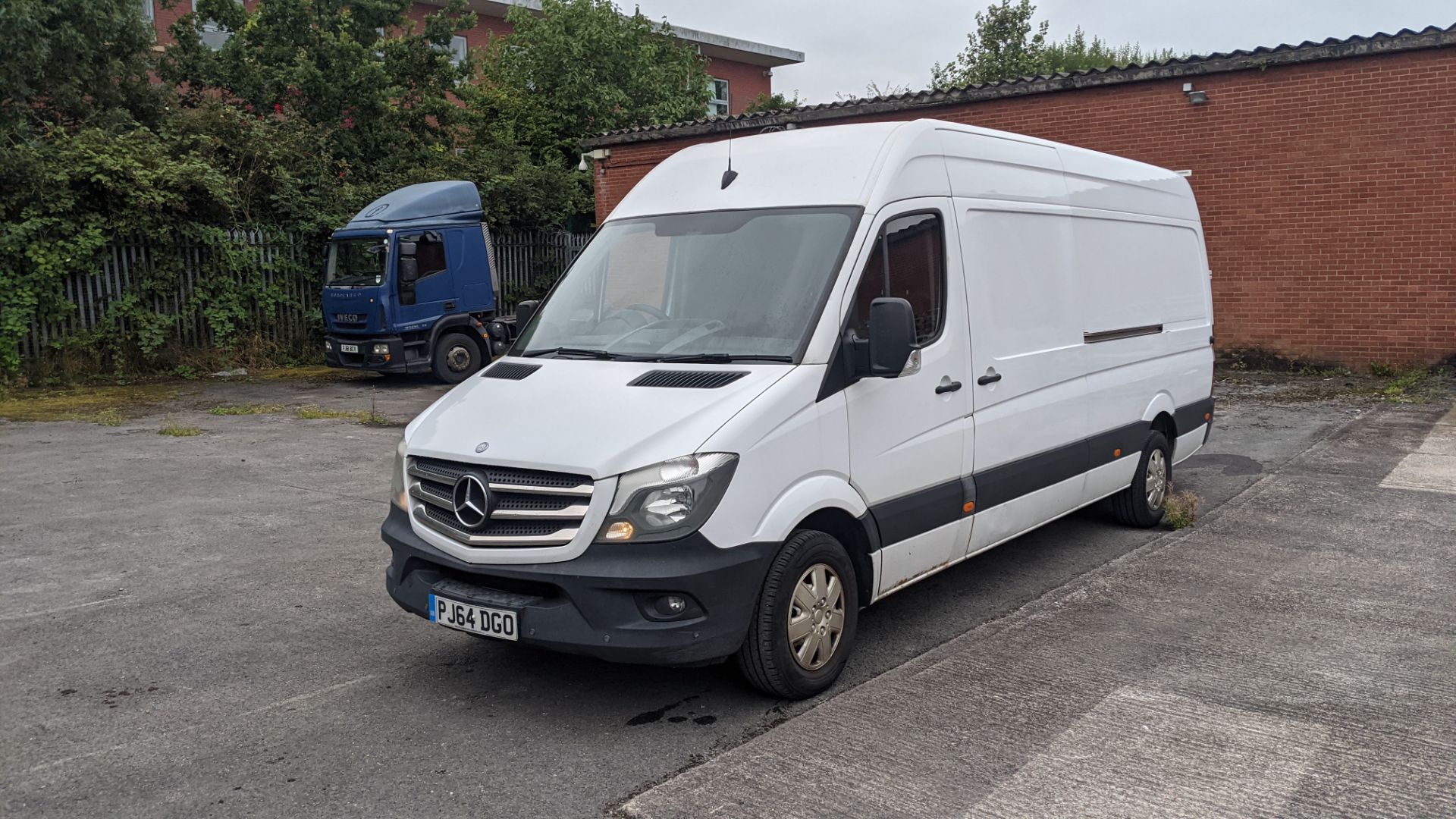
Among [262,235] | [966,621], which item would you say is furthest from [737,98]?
[966,621]

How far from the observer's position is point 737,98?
39.7 meters

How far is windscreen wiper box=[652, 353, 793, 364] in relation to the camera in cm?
444

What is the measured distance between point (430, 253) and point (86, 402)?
514cm

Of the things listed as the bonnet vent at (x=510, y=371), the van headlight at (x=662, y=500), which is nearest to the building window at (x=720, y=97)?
the bonnet vent at (x=510, y=371)

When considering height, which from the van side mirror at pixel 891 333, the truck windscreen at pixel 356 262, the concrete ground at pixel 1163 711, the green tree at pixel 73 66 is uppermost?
the green tree at pixel 73 66

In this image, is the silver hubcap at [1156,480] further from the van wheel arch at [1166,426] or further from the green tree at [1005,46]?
the green tree at [1005,46]

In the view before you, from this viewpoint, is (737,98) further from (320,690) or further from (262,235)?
(320,690)

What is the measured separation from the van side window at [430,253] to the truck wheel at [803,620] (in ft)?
44.3

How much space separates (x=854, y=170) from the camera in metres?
4.93

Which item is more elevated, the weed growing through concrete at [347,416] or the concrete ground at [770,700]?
the weed growing through concrete at [347,416]

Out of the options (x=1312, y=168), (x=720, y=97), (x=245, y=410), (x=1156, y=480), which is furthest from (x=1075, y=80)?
(x=720, y=97)

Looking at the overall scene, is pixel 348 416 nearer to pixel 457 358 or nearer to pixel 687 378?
pixel 457 358

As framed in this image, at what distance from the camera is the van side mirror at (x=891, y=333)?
14.3 feet

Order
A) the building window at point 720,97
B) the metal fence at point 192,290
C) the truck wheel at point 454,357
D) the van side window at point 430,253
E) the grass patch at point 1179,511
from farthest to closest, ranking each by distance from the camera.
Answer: the building window at point 720,97, the truck wheel at point 454,357, the van side window at point 430,253, the metal fence at point 192,290, the grass patch at point 1179,511
